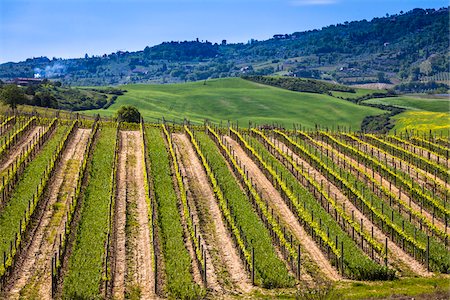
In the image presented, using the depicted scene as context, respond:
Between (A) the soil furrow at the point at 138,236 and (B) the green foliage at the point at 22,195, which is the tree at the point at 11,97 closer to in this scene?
(B) the green foliage at the point at 22,195

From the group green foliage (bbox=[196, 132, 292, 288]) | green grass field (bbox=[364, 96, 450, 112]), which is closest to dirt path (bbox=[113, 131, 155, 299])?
green foliage (bbox=[196, 132, 292, 288])

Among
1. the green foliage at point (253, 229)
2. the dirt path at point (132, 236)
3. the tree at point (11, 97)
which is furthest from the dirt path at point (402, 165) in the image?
the tree at point (11, 97)

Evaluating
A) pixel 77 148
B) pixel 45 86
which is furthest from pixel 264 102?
pixel 77 148

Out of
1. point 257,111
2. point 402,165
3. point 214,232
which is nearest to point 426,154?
point 402,165

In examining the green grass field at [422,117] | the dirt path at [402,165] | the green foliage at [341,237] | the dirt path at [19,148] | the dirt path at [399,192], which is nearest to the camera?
the green foliage at [341,237]

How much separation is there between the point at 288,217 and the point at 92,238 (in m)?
17.0

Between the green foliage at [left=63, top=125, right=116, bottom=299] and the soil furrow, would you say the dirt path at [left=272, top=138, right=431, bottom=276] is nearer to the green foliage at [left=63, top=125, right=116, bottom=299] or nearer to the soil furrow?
the soil furrow

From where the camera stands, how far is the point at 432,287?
113 feet

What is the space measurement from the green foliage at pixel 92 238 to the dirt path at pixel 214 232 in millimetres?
7317

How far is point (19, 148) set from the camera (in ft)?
218

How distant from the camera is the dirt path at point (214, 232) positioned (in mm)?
36031

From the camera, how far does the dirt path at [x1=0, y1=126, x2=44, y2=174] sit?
5858 centimetres

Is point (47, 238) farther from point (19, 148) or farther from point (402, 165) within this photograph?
point (402, 165)

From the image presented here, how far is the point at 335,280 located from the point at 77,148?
41332 millimetres
